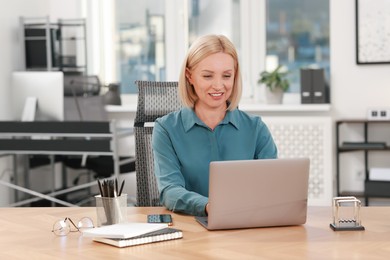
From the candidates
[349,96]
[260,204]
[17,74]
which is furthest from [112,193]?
[349,96]

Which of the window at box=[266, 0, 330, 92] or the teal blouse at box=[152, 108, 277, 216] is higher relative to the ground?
the window at box=[266, 0, 330, 92]

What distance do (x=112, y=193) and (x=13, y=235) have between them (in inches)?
11.7

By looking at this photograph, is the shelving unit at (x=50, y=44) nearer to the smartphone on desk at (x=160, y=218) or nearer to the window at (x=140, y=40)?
the window at (x=140, y=40)

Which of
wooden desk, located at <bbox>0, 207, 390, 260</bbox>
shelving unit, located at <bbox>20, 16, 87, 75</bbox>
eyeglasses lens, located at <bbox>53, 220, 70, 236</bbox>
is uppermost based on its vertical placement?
shelving unit, located at <bbox>20, 16, 87, 75</bbox>

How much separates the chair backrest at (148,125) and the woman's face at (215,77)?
0.39 m

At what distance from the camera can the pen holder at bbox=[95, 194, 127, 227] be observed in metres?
1.95

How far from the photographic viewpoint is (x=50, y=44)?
5359mm

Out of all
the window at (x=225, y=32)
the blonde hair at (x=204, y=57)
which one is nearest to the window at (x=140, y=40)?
the window at (x=225, y=32)

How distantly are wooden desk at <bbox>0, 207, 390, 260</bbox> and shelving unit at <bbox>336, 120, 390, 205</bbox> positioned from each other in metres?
2.88

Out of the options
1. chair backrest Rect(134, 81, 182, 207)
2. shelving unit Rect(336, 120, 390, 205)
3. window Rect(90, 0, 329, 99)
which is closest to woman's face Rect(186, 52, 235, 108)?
chair backrest Rect(134, 81, 182, 207)

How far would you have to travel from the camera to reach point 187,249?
1.70m

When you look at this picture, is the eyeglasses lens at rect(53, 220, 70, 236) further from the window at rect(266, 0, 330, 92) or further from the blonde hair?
the window at rect(266, 0, 330, 92)

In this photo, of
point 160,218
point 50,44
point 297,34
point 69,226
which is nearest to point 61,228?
point 69,226

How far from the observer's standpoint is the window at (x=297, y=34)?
5.41 metres
